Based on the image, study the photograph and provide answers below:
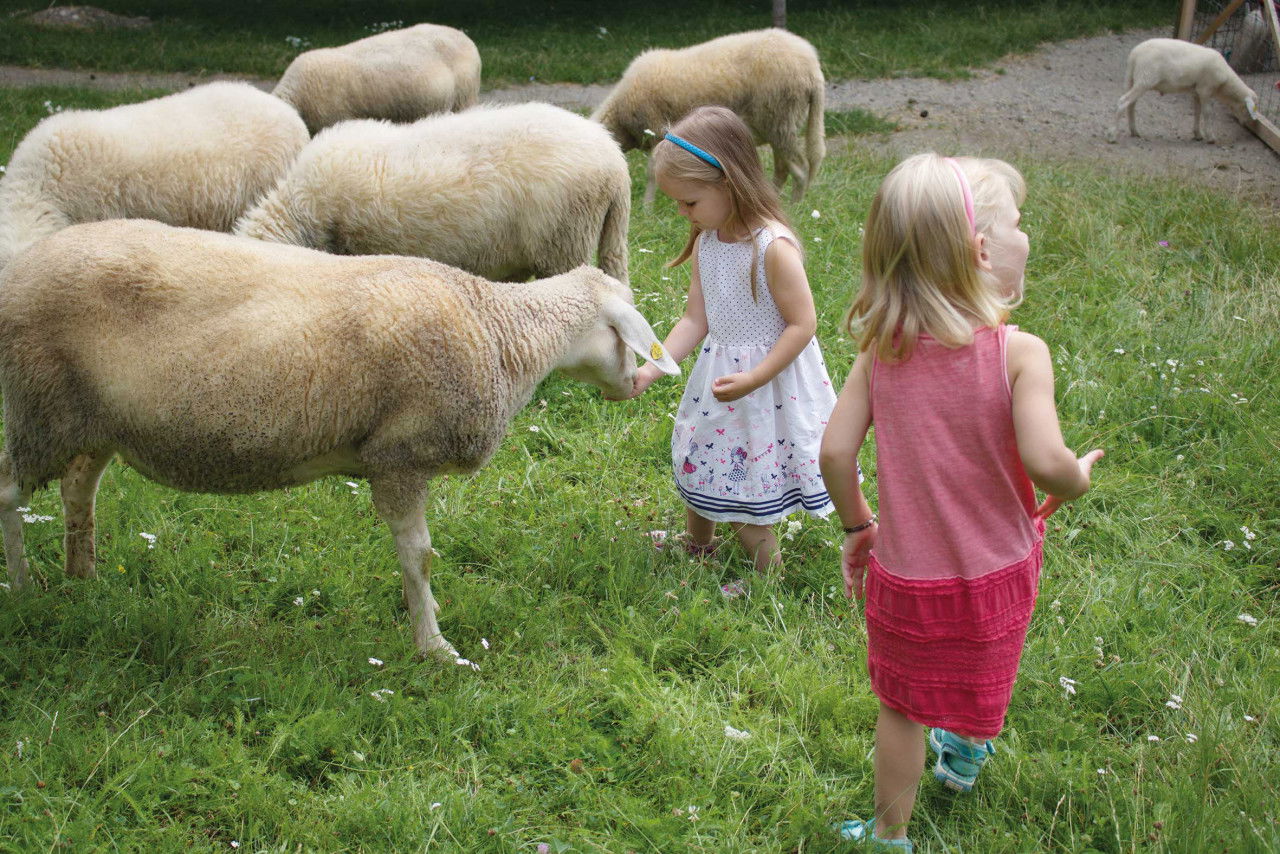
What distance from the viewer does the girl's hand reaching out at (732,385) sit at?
9.18ft

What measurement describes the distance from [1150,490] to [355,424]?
2.66 m

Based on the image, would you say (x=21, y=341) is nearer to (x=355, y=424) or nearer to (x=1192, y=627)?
(x=355, y=424)

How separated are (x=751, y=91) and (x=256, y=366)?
15.9 feet

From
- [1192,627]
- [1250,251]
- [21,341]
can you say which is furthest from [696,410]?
[1250,251]

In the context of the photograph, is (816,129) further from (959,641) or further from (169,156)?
(959,641)

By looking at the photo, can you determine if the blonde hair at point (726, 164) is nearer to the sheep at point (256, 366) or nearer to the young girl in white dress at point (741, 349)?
the young girl in white dress at point (741, 349)

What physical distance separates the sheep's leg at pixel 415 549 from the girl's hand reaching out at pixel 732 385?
80 cm

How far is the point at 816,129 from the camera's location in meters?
6.74

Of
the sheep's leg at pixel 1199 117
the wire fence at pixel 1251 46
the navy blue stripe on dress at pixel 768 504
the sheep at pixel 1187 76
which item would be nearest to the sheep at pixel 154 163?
the navy blue stripe on dress at pixel 768 504

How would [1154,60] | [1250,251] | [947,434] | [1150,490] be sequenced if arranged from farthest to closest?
1. [1154,60]
2. [1250,251]
3. [1150,490]
4. [947,434]

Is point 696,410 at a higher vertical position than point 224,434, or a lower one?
lower

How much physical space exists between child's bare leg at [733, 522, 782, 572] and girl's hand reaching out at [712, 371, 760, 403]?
52cm

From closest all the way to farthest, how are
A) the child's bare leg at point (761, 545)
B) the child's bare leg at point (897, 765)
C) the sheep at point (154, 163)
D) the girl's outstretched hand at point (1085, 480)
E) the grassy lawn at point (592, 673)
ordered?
the girl's outstretched hand at point (1085, 480)
the child's bare leg at point (897, 765)
the grassy lawn at point (592, 673)
the child's bare leg at point (761, 545)
the sheep at point (154, 163)

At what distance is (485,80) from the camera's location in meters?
10.1
